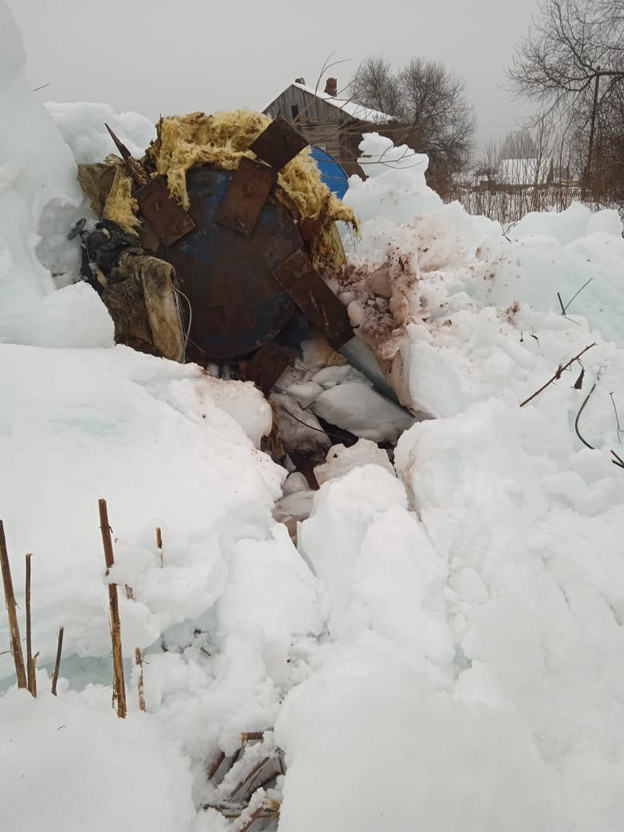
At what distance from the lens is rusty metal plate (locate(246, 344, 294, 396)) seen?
268 cm

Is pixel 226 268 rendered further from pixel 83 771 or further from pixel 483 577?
pixel 83 771

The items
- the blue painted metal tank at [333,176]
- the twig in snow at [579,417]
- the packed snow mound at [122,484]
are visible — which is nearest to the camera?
the packed snow mound at [122,484]

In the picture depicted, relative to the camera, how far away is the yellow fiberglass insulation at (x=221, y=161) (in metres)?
2.49

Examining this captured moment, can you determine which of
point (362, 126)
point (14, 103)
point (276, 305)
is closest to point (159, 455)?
point (276, 305)

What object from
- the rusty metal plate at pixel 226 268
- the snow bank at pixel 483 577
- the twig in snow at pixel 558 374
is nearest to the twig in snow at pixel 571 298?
the snow bank at pixel 483 577

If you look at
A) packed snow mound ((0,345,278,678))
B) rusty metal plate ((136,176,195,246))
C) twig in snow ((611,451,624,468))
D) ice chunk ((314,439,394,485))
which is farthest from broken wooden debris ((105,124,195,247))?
twig in snow ((611,451,624,468))

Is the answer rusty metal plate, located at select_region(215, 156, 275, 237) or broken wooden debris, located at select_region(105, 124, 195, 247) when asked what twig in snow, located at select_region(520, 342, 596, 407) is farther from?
broken wooden debris, located at select_region(105, 124, 195, 247)

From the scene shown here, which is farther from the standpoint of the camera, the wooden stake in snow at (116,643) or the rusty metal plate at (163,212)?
the rusty metal plate at (163,212)

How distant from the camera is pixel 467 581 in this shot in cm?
129

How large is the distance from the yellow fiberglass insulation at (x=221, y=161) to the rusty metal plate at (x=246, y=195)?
3.9 inches

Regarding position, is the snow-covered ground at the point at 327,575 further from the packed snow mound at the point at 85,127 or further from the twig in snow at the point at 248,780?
the packed snow mound at the point at 85,127

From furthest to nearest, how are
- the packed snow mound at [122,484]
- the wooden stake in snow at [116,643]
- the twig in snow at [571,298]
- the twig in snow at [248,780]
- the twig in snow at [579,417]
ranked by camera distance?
the twig in snow at [571,298], the twig in snow at [579,417], the packed snow mound at [122,484], the twig in snow at [248,780], the wooden stake in snow at [116,643]

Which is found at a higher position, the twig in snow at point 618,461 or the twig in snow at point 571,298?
the twig in snow at point 571,298

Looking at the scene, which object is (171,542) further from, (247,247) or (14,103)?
(14,103)
